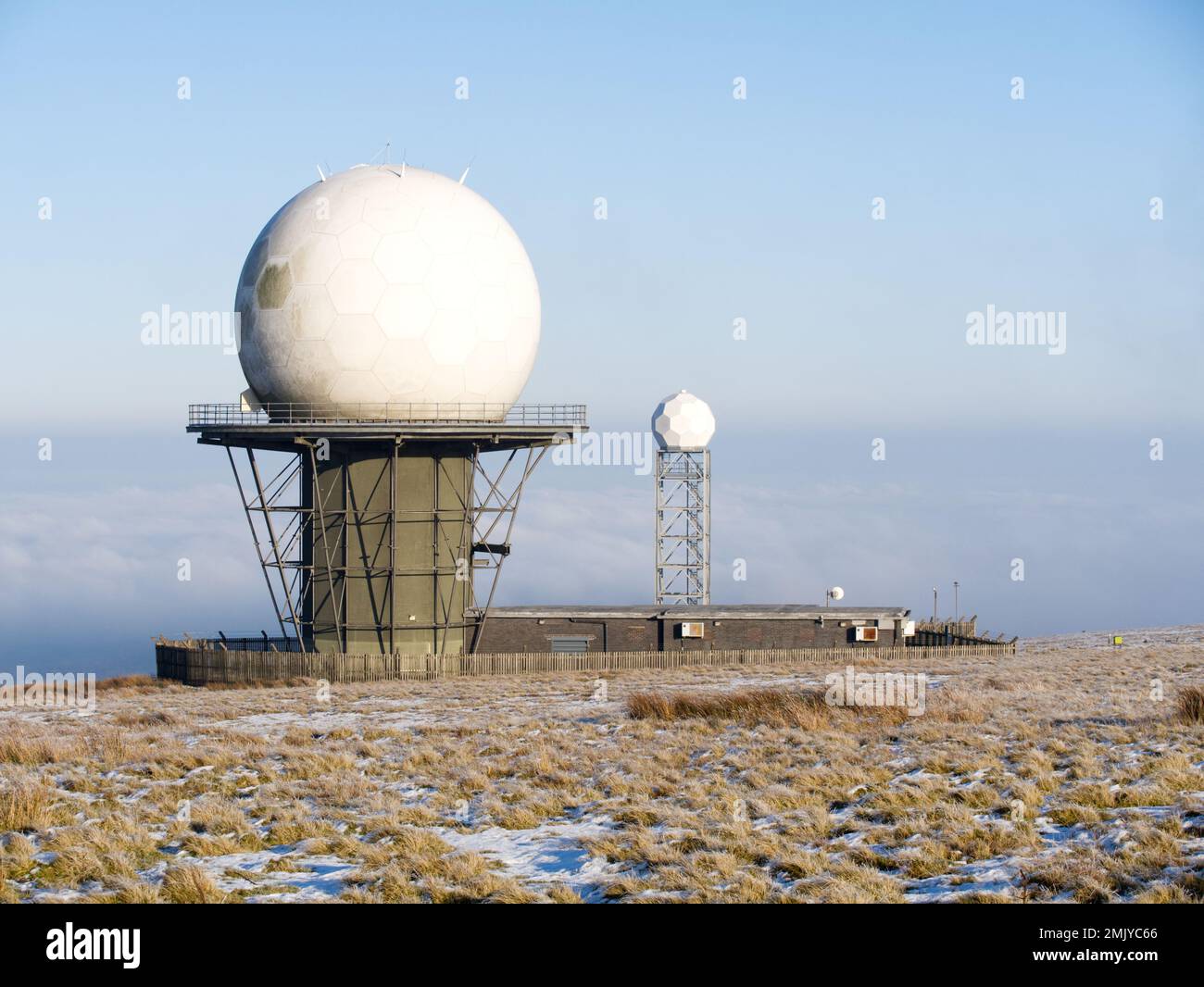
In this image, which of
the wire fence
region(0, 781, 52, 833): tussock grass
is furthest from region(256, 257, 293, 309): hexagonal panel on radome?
region(0, 781, 52, 833): tussock grass

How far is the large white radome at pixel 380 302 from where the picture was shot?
1772 inches

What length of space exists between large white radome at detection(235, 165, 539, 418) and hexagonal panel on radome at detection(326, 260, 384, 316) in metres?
0.03

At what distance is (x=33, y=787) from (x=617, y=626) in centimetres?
3159

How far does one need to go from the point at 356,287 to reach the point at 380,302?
0.97m

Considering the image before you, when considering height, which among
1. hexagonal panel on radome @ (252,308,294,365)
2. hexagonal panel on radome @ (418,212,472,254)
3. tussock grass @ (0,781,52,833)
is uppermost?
hexagonal panel on radome @ (418,212,472,254)

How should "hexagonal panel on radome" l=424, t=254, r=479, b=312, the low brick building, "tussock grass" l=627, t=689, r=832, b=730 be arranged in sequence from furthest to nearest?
the low brick building, "hexagonal panel on radome" l=424, t=254, r=479, b=312, "tussock grass" l=627, t=689, r=832, b=730

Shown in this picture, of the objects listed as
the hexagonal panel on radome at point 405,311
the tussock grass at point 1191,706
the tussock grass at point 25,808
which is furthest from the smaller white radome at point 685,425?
the tussock grass at point 25,808

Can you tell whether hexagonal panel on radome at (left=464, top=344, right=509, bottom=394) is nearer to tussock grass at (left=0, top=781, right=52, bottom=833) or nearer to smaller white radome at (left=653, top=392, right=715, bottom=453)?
smaller white radome at (left=653, top=392, right=715, bottom=453)

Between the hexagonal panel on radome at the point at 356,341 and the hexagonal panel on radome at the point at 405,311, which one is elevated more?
the hexagonal panel on radome at the point at 405,311

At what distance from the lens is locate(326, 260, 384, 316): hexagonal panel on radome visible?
44781mm

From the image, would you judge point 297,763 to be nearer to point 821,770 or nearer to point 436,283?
point 821,770

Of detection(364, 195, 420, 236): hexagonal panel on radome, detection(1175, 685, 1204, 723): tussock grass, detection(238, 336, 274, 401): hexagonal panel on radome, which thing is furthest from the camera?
detection(238, 336, 274, 401): hexagonal panel on radome

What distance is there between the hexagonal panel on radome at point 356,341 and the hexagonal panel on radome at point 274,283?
237cm

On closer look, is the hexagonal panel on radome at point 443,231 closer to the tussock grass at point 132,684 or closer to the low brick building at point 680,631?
the low brick building at point 680,631
